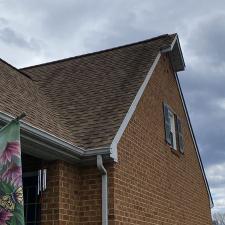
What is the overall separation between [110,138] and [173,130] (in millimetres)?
4741

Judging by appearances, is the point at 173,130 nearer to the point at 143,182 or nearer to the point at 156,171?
the point at 156,171

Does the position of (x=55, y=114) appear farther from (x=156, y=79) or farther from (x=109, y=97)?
(x=156, y=79)

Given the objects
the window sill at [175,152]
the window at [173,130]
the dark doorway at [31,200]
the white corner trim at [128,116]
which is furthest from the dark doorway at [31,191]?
the window sill at [175,152]

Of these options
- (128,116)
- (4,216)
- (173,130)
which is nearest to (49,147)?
(128,116)

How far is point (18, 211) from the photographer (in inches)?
157

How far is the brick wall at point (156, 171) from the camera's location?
777 centimetres

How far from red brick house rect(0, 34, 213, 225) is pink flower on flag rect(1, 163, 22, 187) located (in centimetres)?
157

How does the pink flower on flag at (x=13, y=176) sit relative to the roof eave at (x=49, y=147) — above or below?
below

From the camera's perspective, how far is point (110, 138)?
24.3ft

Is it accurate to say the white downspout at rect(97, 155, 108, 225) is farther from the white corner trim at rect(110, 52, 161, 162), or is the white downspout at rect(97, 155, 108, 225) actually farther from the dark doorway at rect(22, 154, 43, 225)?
the dark doorway at rect(22, 154, 43, 225)

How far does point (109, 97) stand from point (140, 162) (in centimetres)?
164

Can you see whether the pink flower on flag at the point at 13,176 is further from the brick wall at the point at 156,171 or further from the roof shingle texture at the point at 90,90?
the brick wall at the point at 156,171

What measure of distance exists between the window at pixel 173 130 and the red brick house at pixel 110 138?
29 mm

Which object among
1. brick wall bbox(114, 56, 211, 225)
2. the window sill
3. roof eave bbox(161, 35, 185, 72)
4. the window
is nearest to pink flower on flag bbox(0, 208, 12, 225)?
brick wall bbox(114, 56, 211, 225)
